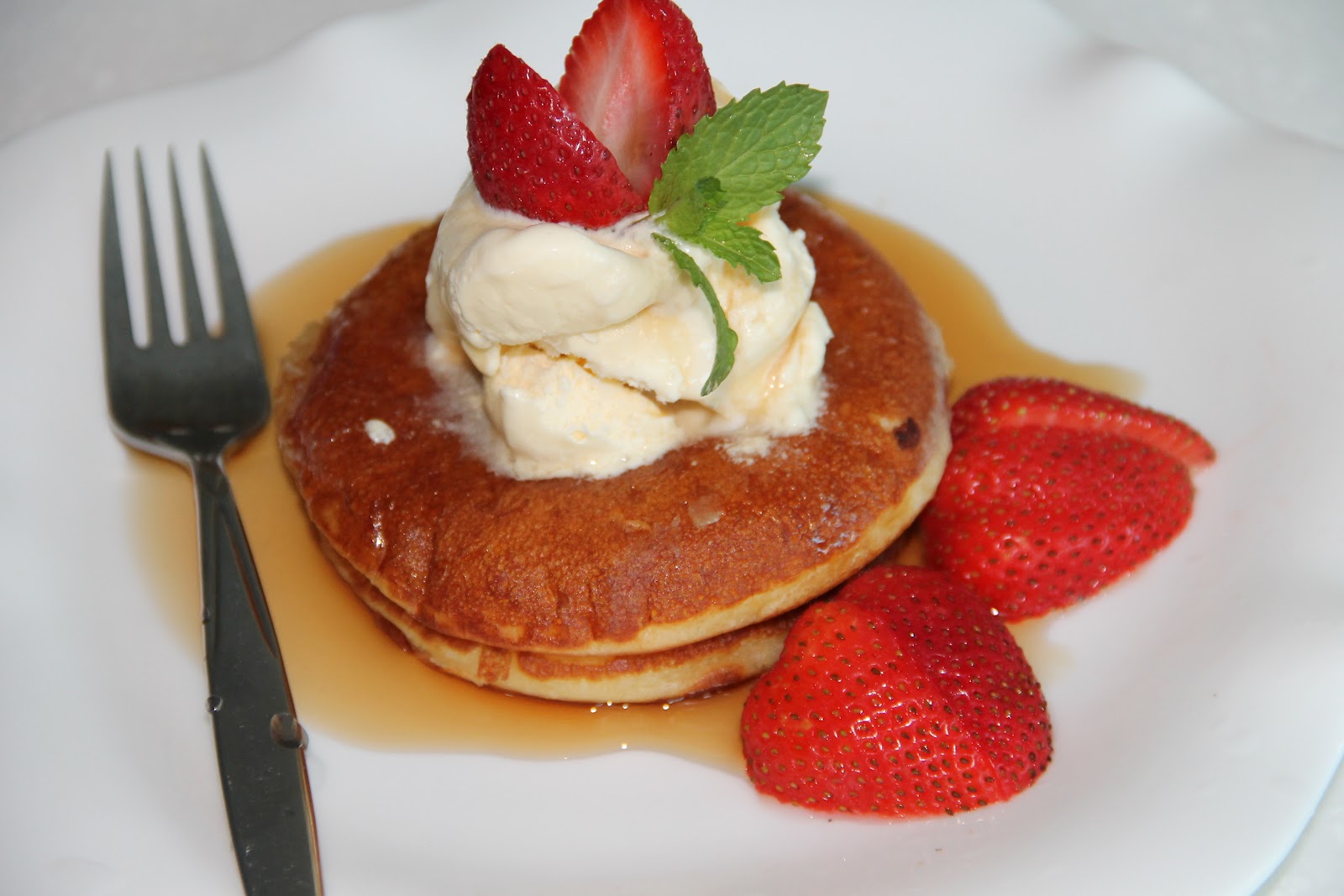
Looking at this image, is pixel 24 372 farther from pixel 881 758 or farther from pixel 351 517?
pixel 881 758

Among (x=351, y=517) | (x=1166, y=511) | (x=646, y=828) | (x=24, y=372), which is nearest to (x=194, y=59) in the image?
(x=24, y=372)

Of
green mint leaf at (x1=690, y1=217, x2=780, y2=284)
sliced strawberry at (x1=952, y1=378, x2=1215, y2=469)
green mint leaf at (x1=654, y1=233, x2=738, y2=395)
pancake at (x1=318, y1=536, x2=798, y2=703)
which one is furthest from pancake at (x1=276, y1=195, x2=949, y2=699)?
green mint leaf at (x1=690, y1=217, x2=780, y2=284)

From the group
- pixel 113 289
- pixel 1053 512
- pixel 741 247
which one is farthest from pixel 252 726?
pixel 1053 512

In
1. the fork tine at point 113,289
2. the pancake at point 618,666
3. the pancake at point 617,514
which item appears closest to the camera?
the pancake at point 617,514

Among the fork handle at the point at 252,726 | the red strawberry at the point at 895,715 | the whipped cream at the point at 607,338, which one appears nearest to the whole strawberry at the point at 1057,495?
the red strawberry at the point at 895,715

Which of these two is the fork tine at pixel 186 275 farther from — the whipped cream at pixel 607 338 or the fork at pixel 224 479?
the whipped cream at pixel 607 338

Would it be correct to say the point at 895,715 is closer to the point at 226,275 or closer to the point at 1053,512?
the point at 1053,512
